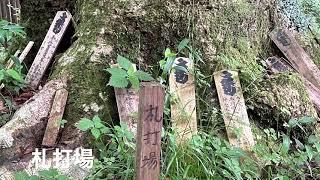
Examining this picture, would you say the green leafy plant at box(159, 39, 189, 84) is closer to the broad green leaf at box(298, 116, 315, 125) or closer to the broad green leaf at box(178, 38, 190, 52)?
the broad green leaf at box(178, 38, 190, 52)

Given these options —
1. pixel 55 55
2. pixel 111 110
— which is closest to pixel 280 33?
pixel 111 110

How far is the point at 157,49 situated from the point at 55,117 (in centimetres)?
88

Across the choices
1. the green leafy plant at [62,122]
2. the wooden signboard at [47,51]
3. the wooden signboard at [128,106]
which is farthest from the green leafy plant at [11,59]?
the wooden signboard at [128,106]


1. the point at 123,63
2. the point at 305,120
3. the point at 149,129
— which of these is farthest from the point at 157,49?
the point at 149,129

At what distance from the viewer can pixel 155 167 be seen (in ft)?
6.54

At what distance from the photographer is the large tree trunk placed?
10.1ft

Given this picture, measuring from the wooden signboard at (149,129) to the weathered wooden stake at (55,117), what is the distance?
111 cm

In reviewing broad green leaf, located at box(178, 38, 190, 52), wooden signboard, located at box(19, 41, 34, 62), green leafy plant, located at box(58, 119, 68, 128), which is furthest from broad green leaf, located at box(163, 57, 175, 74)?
wooden signboard, located at box(19, 41, 34, 62)

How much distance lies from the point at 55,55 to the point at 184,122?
1.70 m

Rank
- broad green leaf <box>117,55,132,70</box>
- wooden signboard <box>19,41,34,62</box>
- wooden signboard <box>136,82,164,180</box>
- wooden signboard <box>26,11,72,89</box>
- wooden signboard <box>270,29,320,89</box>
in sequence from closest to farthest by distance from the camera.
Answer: wooden signboard <box>136,82,164,180</box>, broad green leaf <box>117,55,132,70</box>, wooden signboard <box>270,29,320,89</box>, wooden signboard <box>26,11,72,89</box>, wooden signboard <box>19,41,34,62</box>

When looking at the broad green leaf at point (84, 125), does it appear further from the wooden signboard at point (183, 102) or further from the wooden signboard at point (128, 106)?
the wooden signboard at point (183, 102)

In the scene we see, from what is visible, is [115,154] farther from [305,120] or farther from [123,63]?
[305,120]

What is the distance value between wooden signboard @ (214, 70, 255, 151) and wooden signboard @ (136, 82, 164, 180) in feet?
3.36

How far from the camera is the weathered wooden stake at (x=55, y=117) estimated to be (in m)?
2.91
